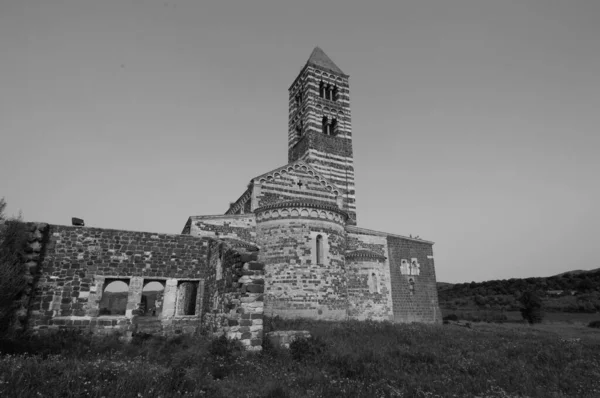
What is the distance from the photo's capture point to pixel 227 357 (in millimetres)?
9055

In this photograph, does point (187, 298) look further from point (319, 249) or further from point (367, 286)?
point (367, 286)

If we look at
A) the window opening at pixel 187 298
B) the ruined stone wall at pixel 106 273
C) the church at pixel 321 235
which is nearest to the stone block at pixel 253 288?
the church at pixel 321 235

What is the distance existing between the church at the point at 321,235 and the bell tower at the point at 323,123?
106 mm

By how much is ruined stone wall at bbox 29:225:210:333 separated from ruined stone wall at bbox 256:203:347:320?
4.92 m

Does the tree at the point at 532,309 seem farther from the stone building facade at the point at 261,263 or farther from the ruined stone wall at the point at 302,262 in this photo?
the ruined stone wall at the point at 302,262

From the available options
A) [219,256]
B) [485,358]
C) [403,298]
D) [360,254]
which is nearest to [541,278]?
[403,298]

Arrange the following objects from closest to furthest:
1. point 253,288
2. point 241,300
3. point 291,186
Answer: point 241,300, point 253,288, point 291,186

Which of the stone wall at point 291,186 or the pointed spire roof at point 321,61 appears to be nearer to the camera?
the stone wall at point 291,186

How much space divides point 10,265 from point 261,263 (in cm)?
824

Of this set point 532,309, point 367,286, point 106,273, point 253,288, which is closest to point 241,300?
point 253,288

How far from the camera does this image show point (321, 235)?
19.3 meters

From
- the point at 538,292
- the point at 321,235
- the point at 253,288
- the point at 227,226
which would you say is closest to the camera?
the point at 253,288

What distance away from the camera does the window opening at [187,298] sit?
1733cm

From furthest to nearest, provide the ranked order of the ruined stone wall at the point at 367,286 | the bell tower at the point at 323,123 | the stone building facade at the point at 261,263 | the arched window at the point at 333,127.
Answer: the arched window at the point at 333,127 < the bell tower at the point at 323,123 < the ruined stone wall at the point at 367,286 < the stone building facade at the point at 261,263
